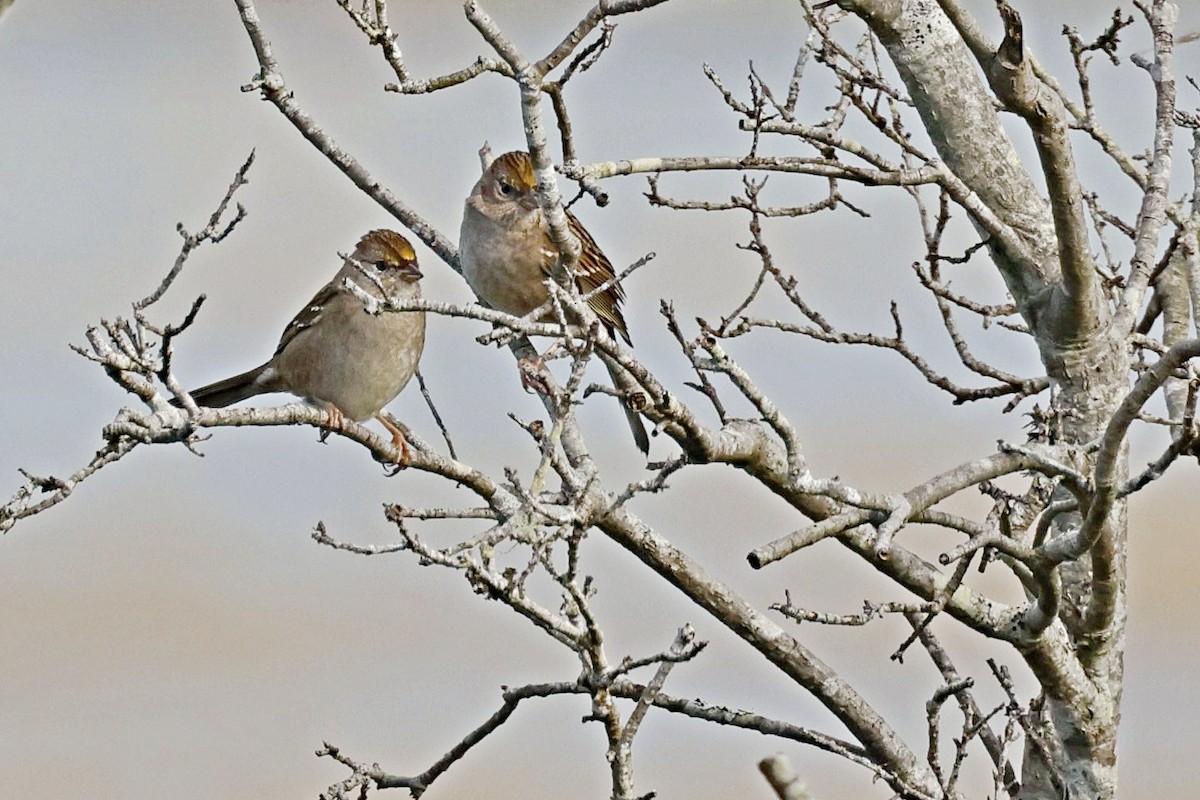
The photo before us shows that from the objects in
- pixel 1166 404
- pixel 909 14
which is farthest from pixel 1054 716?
pixel 909 14

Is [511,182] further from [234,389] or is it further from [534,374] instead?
[534,374]

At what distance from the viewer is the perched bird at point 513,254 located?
25.6 feet

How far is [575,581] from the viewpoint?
4156 mm

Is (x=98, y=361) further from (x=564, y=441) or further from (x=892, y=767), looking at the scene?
(x=892, y=767)

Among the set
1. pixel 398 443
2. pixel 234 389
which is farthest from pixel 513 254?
pixel 398 443

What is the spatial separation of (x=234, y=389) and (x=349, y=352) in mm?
630

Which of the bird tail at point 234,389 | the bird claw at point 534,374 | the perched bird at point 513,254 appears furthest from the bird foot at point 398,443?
the perched bird at point 513,254

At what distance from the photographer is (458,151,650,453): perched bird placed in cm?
782

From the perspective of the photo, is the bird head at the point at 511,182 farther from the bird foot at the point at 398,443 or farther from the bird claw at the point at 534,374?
the bird claw at the point at 534,374

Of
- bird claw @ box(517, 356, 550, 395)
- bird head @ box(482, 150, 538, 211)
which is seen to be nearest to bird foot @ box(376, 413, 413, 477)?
bird claw @ box(517, 356, 550, 395)

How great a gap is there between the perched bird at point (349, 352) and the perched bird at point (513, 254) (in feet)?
2.18

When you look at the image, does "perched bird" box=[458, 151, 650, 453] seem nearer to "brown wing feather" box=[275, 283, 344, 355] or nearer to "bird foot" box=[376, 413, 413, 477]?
"brown wing feather" box=[275, 283, 344, 355]

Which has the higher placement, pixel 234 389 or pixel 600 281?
pixel 600 281

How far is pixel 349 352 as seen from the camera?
22.4ft
